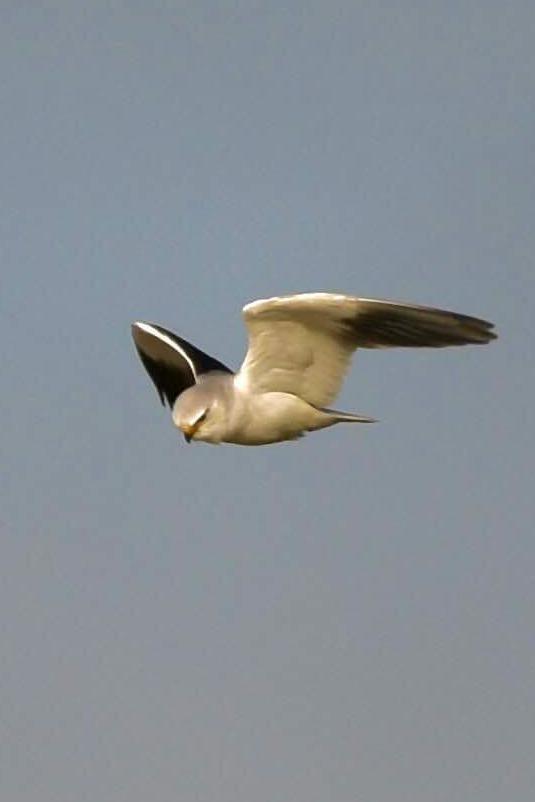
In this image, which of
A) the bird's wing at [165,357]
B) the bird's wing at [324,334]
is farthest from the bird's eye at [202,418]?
the bird's wing at [165,357]

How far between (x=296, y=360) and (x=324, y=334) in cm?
36

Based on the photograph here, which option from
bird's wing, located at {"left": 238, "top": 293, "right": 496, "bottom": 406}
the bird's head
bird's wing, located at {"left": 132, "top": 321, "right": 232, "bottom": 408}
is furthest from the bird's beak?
bird's wing, located at {"left": 132, "top": 321, "right": 232, "bottom": 408}

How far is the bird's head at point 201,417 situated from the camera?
15727mm

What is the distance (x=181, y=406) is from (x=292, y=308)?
1242 millimetres

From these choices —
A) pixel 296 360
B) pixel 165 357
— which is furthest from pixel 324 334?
pixel 165 357

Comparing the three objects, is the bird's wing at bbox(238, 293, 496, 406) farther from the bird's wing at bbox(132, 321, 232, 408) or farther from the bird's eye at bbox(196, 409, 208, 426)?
the bird's wing at bbox(132, 321, 232, 408)

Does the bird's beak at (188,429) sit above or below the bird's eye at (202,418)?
below

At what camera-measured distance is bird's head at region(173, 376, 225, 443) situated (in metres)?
15.7

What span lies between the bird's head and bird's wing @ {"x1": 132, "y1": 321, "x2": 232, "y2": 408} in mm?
3100

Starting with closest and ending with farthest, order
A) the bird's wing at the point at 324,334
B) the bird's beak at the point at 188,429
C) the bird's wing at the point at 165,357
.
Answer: the bird's wing at the point at 324,334
the bird's beak at the point at 188,429
the bird's wing at the point at 165,357

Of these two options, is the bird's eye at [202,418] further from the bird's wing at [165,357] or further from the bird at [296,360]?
the bird's wing at [165,357]

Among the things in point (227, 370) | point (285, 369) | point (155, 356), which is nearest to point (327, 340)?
point (285, 369)

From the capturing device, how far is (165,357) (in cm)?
2030

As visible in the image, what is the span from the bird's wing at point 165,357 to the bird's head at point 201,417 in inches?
122
